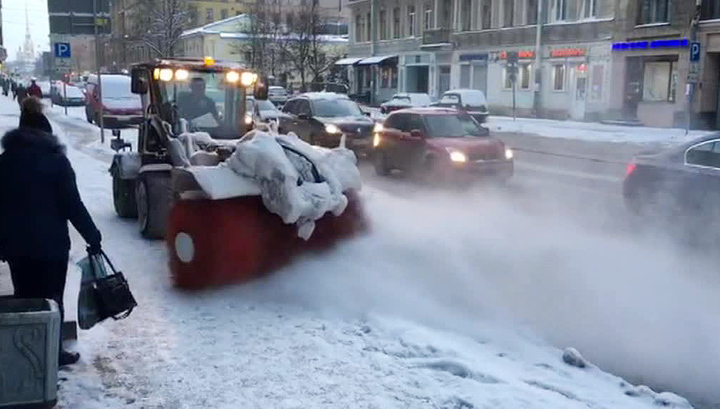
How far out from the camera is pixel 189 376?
5223 millimetres

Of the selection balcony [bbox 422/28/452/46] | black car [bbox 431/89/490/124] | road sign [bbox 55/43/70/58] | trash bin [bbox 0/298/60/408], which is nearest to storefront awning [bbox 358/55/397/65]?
balcony [bbox 422/28/452/46]

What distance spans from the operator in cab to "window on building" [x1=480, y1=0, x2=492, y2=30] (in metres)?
39.0

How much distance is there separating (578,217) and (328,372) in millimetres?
7427

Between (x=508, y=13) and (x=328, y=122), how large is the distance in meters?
28.2

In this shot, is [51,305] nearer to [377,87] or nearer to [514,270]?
[514,270]

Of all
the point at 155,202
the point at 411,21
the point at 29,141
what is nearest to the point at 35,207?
the point at 29,141

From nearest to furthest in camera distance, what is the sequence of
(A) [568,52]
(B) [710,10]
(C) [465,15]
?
(B) [710,10] → (A) [568,52] → (C) [465,15]

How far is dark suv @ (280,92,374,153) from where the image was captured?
2006 cm

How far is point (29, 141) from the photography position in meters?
4.84

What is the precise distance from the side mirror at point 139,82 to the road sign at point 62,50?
609 inches

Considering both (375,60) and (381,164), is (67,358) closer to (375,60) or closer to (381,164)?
(381,164)

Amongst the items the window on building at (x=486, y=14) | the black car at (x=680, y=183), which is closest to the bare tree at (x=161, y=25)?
the window on building at (x=486, y=14)

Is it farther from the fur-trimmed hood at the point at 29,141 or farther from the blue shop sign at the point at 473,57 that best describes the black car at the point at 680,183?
the blue shop sign at the point at 473,57

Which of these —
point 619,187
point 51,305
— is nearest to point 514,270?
point 51,305
